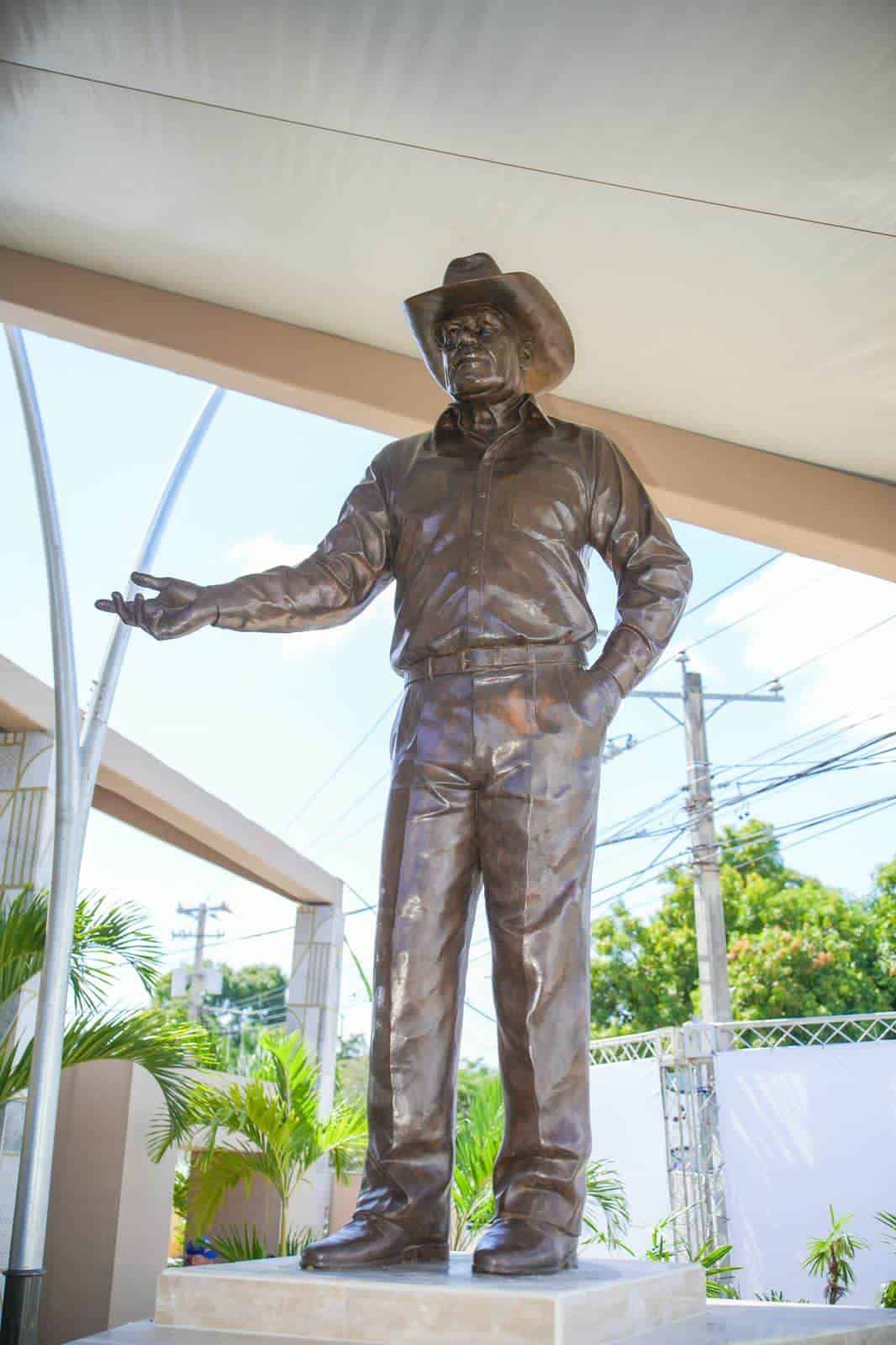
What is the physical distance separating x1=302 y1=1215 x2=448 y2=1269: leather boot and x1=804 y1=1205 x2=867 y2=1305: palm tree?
8.91 meters

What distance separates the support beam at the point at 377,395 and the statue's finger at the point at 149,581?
10.7ft

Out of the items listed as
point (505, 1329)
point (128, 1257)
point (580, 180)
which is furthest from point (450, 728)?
point (128, 1257)

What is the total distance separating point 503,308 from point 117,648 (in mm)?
6341

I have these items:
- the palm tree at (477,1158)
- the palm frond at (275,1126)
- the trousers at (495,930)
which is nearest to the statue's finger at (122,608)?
the trousers at (495,930)

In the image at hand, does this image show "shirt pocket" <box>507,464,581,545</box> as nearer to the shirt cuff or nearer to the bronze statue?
the bronze statue

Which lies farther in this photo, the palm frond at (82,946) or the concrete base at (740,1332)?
the palm frond at (82,946)

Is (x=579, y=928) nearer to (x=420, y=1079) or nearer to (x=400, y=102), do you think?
(x=420, y=1079)

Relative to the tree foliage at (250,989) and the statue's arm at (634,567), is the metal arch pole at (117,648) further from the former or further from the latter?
the tree foliage at (250,989)

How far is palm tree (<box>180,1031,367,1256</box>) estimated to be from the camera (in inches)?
395

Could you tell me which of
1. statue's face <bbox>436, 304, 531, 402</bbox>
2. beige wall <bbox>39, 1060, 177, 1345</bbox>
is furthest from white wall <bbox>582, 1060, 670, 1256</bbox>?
statue's face <bbox>436, 304, 531, 402</bbox>

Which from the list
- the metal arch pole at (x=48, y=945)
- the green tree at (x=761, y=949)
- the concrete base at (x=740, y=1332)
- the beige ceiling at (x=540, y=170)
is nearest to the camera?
the concrete base at (x=740, y=1332)

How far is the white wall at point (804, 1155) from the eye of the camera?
11.0 metres

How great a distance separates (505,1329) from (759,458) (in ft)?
14.8

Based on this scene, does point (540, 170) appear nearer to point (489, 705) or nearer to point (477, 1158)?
point (489, 705)
